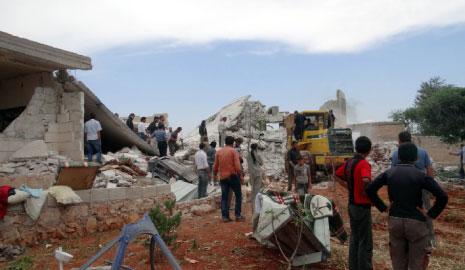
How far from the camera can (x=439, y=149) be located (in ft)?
93.6

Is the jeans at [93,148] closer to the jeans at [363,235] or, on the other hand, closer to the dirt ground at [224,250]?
the dirt ground at [224,250]

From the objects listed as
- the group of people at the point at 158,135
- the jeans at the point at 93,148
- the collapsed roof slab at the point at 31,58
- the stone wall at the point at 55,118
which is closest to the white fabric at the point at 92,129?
the jeans at the point at 93,148

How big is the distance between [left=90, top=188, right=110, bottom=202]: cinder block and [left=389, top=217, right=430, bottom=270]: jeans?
6.41 meters

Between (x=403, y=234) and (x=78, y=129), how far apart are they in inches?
303

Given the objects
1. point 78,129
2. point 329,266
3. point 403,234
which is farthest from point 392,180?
point 78,129

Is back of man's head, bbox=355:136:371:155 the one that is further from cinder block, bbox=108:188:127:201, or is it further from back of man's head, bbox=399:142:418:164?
cinder block, bbox=108:188:127:201

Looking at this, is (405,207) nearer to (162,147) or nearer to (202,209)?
(202,209)

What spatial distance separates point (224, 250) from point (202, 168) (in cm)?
439

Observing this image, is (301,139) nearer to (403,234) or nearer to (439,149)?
(403,234)

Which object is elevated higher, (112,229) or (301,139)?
(301,139)

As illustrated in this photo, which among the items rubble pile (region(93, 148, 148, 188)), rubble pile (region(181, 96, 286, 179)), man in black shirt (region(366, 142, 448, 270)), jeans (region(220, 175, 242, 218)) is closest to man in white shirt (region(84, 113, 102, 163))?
rubble pile (region(93, 148, 148, 188))

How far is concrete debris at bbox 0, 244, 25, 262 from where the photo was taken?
24.1ft

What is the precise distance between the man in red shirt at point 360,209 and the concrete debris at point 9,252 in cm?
558

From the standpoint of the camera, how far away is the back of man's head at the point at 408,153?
4352 millimetres
